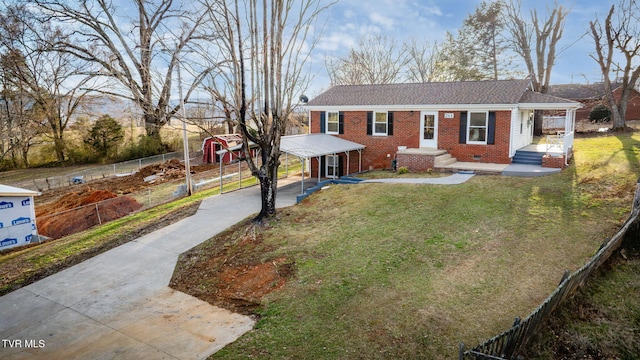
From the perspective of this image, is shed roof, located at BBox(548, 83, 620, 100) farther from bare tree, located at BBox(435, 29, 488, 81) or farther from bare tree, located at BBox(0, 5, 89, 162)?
bare tree, located at BBox(0, 5, 89, 162)

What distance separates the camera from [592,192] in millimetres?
13297

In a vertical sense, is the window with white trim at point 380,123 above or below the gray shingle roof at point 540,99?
below

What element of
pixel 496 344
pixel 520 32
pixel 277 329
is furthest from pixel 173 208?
pixel 520 32

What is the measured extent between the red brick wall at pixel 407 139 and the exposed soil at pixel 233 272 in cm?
1100

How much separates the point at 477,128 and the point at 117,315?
55.4ft

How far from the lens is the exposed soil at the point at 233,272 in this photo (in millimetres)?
8523

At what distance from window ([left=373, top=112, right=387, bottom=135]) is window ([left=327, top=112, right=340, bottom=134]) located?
2.19m

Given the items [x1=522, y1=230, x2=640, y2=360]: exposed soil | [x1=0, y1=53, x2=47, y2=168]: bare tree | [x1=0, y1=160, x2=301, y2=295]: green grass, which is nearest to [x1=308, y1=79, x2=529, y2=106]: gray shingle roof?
[x1=0, y1=160, x2=301, y2=295]: green grass

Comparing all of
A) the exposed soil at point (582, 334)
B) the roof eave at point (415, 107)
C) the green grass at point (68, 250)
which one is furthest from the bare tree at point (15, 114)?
the exposed soil at point (582, 334)

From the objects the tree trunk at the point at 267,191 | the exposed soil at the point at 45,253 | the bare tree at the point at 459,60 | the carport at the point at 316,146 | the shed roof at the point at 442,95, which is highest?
the bare tree at the point at 459,60

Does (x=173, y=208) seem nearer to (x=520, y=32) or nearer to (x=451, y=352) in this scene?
(x=451, y=352)

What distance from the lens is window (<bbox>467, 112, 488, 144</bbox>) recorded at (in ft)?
61.9

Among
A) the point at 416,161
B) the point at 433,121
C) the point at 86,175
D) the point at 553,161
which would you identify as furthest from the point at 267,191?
the point at 86,175

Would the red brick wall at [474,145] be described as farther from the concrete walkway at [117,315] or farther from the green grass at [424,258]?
the concrete walkway at [117,315]
